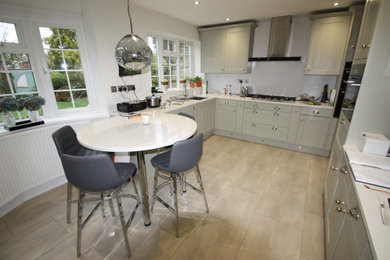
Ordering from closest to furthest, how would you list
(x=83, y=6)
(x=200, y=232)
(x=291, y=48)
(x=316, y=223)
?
(x=200, y=232), (x=316, y=223), (x=83, y=6), (x=291, y=48)

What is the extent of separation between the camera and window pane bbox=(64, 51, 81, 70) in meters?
2.45

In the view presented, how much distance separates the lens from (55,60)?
238 cm

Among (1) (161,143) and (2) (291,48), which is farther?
(2) (291,48)

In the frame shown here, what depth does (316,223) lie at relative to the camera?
1875 millimetres

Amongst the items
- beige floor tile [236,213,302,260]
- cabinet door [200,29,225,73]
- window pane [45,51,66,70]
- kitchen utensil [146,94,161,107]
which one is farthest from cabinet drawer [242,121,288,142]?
window pane [45,51,66,70]

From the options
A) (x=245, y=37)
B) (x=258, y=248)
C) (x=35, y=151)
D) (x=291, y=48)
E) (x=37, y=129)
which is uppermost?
(x=245, y=37)

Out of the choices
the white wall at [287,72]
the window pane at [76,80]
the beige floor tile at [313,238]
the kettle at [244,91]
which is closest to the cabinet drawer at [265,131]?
the kettle at [244,91]

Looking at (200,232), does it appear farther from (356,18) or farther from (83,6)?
(356,18)

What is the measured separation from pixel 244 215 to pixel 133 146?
1392 mm

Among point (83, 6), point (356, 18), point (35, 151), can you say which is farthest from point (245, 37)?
point (35, 151)

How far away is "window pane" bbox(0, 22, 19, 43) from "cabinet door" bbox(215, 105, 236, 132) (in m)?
3.32

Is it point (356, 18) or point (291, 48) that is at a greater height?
point (356, 18)

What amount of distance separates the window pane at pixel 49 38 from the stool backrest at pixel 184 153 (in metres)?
2.22

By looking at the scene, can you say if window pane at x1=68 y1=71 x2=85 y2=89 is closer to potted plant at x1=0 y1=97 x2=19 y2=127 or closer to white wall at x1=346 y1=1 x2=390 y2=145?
potted plant at x1=0 y1=97 x2=19 y2=127
